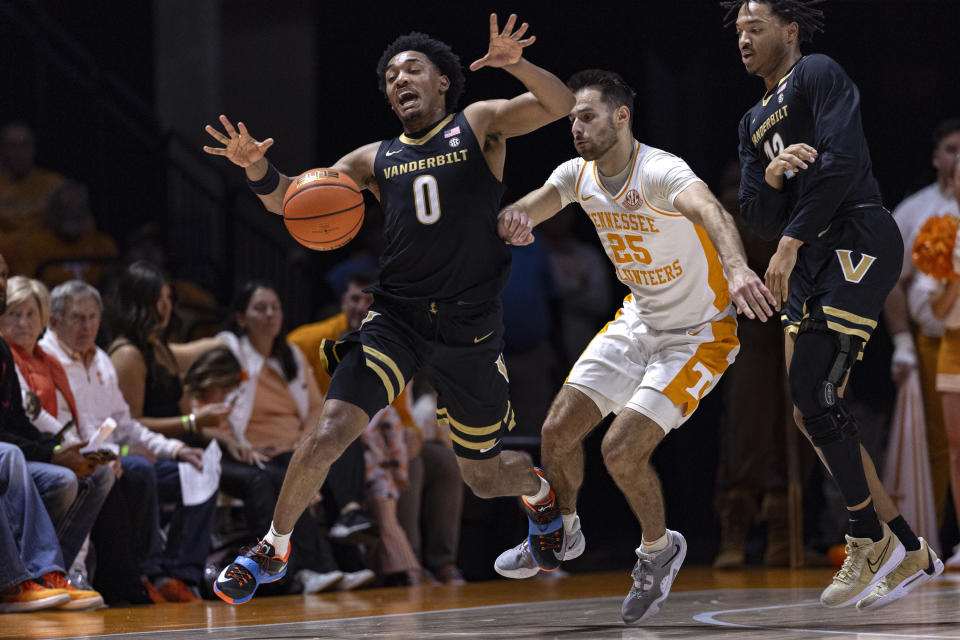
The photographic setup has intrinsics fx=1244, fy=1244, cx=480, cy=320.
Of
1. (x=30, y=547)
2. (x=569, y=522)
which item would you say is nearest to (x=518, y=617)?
(x=569, y=522)

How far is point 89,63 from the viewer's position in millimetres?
8750

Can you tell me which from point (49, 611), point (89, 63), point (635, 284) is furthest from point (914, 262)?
point (89, 63)

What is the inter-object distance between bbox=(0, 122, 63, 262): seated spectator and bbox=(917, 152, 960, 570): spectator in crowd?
5224mm

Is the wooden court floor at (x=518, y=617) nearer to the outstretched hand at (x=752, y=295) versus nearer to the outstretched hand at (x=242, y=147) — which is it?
the outstretched hand at (x=752, y=295)

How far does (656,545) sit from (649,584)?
0.16 m

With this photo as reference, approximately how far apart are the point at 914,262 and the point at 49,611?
16.1ft

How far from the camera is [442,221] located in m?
4.30

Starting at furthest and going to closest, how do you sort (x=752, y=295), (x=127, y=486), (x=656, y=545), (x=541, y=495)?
(x=127, y=486), (x=541, y=495), (x=656, y=545), (x=752, y=295)

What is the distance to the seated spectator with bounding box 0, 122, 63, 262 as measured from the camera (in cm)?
736

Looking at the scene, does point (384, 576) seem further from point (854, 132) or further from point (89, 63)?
point (89, 63)

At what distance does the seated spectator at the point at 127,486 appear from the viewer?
5535 mm

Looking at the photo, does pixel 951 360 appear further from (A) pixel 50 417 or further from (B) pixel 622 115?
(A) pixel 50 417

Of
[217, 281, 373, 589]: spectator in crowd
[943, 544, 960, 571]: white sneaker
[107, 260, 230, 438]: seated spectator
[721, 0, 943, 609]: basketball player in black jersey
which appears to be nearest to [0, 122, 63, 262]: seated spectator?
[107, 260, 230, 438]: seated spectator

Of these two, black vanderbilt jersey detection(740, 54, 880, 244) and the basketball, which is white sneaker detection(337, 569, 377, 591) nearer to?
the basketball
